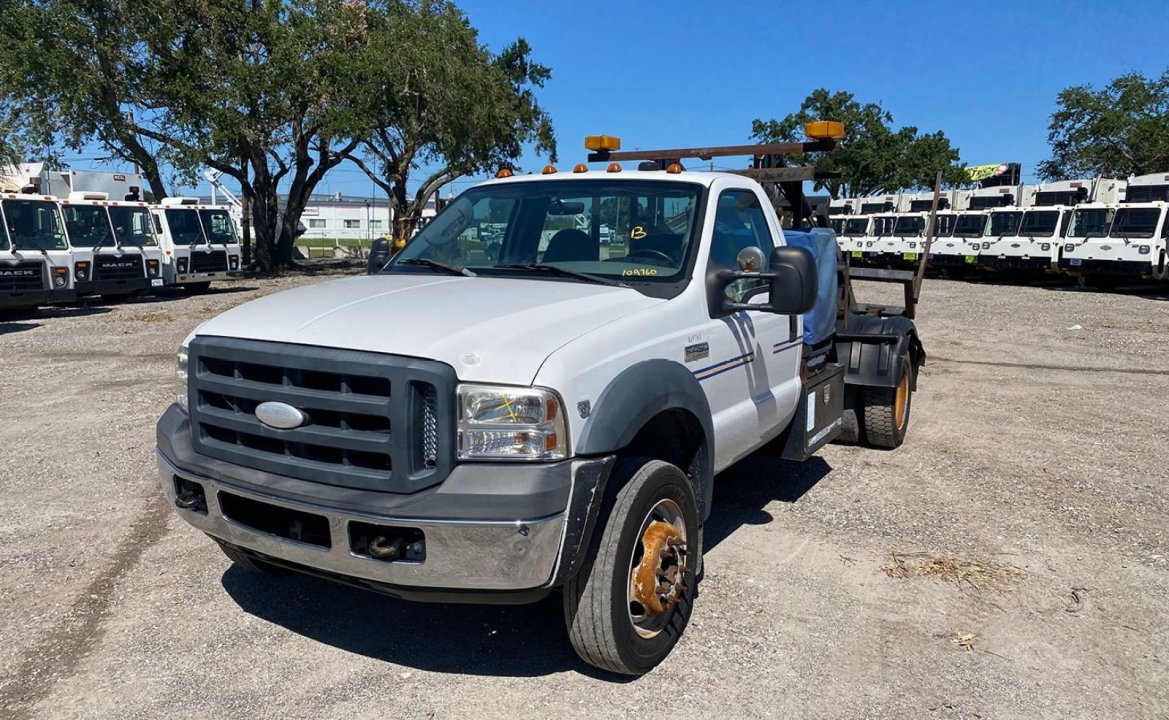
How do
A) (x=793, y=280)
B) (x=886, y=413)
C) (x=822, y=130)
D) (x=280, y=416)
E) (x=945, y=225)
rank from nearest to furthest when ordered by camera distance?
(x=280, y=416) < (x=793, y=280) < (x=822, y=130) < (x=886, y=413) < (x=945, y=225)

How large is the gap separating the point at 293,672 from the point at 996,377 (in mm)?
9048

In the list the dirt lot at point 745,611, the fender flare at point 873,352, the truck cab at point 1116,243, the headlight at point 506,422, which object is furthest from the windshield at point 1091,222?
the headlight at point 506,422

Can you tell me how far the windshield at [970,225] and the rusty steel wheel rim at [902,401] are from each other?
22.3 meters

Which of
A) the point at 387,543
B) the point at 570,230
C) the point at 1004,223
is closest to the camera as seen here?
the point at 387,543

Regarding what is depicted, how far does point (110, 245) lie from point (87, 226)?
597 mm

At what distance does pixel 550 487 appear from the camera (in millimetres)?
2951

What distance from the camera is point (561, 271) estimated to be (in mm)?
4082

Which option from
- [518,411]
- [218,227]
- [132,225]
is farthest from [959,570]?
[218,227]

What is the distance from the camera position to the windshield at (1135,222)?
2125 centimetres

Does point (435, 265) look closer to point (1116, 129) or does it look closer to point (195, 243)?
point (195, 243)

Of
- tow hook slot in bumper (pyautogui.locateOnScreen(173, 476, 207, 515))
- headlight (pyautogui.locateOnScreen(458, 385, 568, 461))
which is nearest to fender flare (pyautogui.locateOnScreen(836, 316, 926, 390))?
headlight (pyautogui.locateOnScreen(458, 385, 568, 461))

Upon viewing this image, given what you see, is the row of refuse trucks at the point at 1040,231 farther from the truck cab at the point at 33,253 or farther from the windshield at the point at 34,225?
the windshield at the point at 34,225

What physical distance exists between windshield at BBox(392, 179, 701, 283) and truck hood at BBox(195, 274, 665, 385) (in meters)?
0.31

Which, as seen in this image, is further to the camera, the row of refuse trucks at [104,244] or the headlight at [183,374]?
the row of refuse trucks at [104,244]
